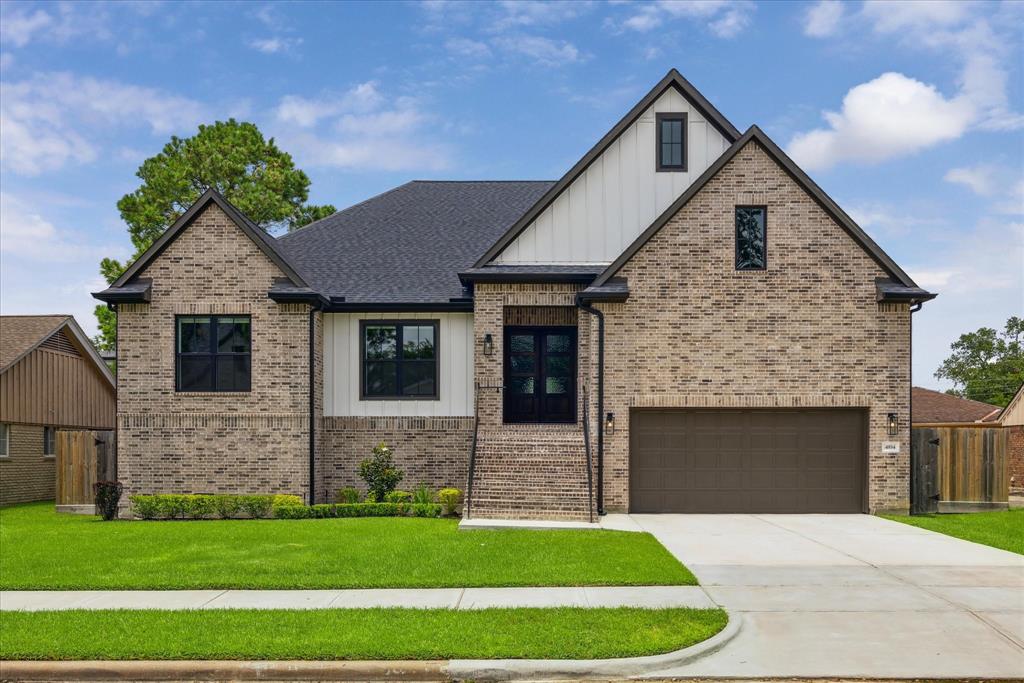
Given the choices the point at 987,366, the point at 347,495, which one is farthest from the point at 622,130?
the point at 987,366

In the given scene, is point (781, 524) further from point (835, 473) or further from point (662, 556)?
point (662, 556)

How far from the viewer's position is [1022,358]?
67062 millimetres

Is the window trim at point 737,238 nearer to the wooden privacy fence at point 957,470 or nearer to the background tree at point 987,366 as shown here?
the wooden privacy fence at point 957,470

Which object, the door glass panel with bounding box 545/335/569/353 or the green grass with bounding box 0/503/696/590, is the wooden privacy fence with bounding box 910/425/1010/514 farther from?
the door glass panel with bounding box 545/335/569/353

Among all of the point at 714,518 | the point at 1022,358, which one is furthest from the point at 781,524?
the point at 1022,358

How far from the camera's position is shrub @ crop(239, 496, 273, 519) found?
1803 centimetres

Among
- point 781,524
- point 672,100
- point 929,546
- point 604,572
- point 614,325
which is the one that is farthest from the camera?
point 672,100

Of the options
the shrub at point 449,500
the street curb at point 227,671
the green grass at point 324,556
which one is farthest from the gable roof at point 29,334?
the street curb at point 227,671

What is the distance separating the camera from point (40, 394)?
26781 millimetres

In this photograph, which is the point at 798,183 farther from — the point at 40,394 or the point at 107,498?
the point at 40,394

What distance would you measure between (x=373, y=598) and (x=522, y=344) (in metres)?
11.0

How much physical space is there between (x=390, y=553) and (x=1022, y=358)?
68454mm

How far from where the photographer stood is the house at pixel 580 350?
17969 millimetres

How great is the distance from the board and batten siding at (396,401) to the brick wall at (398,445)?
0.69 ft
